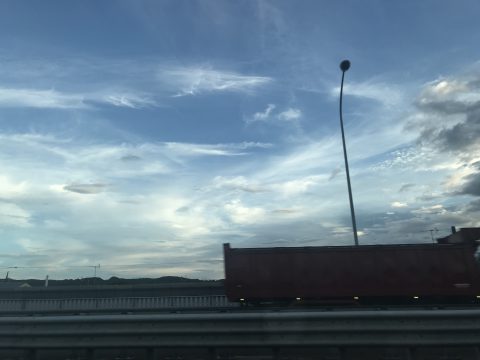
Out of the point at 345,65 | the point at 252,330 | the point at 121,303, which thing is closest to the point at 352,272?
the point at 345,65

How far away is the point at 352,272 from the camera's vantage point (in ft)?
51.5

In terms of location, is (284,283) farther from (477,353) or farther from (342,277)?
(477,353)

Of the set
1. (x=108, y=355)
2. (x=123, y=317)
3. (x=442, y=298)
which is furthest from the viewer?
(x=442, y=298)

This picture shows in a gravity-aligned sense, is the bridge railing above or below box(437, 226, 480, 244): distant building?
below

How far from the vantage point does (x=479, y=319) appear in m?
4.94

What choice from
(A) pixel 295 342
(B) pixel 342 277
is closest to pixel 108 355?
(A) pixel 295 342

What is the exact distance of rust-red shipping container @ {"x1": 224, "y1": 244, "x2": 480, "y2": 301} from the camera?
15.4 metres

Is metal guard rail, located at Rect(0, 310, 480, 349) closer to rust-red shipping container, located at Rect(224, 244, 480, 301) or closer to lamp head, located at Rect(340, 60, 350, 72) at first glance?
rust-red shipping container, located at Rect(224, 244, 480, 301)

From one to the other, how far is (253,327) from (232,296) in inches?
447

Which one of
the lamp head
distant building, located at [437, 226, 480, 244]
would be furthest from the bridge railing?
the lamp head

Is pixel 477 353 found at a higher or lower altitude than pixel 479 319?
lower

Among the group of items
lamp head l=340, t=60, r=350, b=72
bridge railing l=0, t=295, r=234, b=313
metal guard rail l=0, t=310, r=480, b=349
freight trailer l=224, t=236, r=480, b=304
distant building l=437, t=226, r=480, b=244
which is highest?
lamp head l=340, t=60, r=350, b=72

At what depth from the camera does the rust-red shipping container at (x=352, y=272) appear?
15.4m

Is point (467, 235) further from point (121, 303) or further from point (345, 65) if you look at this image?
point (121, 303)
